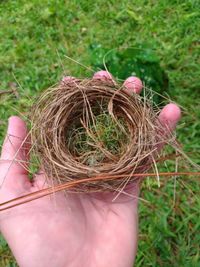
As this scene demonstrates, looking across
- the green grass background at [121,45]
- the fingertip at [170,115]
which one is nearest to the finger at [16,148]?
the fingertip at [170,115]

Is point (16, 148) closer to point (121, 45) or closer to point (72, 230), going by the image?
point (72, 230)

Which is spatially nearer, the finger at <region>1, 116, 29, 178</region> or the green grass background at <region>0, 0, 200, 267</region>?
the finger at <region>1, 116, 29, 178</region>

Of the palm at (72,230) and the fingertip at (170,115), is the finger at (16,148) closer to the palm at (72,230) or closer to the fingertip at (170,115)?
the palm at (72,230)

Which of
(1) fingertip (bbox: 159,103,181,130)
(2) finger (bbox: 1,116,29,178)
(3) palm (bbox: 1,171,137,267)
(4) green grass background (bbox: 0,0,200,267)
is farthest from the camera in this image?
(4) green grass background (bbox: 0,0,200,267)

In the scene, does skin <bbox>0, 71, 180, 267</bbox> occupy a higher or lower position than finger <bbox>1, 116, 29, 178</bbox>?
lower

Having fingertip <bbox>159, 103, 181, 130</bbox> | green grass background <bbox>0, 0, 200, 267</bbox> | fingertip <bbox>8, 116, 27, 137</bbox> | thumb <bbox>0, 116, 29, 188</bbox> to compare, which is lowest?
green grass background <bbox>0, 0, 200, 267</bbox>

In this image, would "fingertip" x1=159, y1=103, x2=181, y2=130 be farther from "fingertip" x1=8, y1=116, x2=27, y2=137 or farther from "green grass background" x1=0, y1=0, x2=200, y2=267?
"green grass background" x1=0, y1=0, x2=200, y2=267

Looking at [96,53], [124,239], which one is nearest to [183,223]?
[124,239]

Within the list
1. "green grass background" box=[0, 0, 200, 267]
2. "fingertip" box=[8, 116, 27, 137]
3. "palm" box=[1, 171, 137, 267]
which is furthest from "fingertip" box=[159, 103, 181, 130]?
"green grass background" box=[0, 0, 200, 267]
